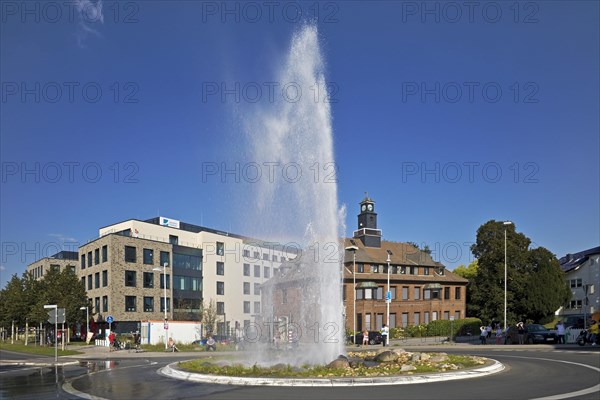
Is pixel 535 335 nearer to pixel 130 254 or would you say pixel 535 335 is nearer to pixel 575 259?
pixel 130 254

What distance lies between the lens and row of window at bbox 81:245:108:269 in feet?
244

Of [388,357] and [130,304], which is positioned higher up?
[388,357]

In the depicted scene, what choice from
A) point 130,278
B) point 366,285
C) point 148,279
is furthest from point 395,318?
point 130,278

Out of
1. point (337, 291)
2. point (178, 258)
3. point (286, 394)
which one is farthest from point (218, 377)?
point (178, 258)

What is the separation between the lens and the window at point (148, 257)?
77438 mm

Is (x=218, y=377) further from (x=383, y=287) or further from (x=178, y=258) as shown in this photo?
(x=178, y=258)

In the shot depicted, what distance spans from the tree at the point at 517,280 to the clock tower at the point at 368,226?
15.1 meters

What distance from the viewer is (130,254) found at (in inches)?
2953

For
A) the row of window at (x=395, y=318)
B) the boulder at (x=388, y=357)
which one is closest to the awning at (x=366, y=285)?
the row of window at (x=395, y=318)

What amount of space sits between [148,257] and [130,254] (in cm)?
342

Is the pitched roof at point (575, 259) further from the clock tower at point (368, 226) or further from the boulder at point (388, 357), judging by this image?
the boulder at point (388, 357)

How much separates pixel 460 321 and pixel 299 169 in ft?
163

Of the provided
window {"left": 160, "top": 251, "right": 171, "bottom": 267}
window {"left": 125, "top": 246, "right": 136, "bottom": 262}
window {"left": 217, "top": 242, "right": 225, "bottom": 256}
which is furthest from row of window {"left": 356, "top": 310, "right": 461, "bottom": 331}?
window {"left": 125, "top": 246, "right": 136, "bottom": 262}

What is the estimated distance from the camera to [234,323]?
268ft
